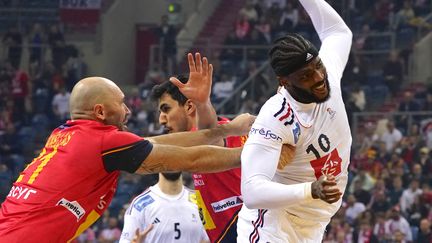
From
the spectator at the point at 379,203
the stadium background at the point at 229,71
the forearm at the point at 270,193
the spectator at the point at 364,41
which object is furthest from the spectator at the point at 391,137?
the forearm at the point at 270,193

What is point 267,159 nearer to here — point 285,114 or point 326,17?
point 285,114

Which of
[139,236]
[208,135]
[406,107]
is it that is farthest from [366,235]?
[208,135]

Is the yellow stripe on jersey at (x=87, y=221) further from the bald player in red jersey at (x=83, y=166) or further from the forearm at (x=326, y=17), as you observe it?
the forearm at (x=326, y=17)

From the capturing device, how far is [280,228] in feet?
23.2

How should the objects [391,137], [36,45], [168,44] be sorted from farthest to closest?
[36,45]
[168,44]
[391,137]

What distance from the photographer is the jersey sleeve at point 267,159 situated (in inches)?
260

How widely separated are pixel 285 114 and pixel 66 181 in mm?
1376

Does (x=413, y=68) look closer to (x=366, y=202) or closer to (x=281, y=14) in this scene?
(x=281, y=14)

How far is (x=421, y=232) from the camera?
16984 mm

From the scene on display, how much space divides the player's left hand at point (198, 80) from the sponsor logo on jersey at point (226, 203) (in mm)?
1319

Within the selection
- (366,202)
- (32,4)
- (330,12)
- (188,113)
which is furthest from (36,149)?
(330,12)

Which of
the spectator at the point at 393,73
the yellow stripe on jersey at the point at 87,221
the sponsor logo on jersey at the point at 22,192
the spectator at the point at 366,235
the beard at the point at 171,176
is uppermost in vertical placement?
the sponsor logo on jersey at the point at 22,192

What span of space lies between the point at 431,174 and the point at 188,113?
1035 cm

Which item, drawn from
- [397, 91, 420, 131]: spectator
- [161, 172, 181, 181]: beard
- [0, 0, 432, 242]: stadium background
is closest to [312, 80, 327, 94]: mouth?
[161, 172, 181, 181]: beard
